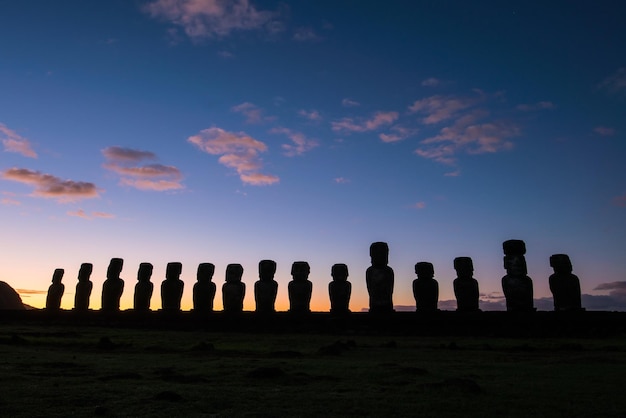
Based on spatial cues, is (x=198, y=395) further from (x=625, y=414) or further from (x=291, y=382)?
(x=625, y=414)

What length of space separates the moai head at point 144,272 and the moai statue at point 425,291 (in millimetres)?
11377

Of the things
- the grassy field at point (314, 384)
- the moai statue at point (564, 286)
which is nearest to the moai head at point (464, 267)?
the moai statue at point (564, 286)

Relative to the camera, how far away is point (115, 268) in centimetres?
2498

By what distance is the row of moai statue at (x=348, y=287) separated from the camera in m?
17.8

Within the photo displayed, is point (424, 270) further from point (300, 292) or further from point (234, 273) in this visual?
point (234, 273)

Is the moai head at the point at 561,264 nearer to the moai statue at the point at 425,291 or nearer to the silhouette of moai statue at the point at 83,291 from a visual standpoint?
the moai statue at the point at 425,291

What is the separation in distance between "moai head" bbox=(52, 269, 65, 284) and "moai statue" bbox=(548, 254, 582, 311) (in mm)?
21081

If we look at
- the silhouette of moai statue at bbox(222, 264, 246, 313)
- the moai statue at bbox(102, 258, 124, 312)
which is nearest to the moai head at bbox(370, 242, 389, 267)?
the silhouette of moai statue at bbox(222, 264, 246, 313)

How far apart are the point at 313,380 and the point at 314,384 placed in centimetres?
30

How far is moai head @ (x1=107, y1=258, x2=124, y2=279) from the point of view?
24.8m

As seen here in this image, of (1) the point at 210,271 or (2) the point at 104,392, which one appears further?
(1) the point at 210,271

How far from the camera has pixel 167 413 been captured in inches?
190

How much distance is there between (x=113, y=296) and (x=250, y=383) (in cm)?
1936

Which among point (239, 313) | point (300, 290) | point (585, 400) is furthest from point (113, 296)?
point (585, 400)
